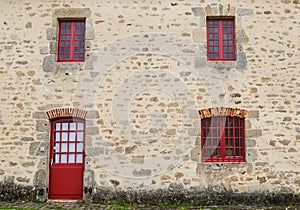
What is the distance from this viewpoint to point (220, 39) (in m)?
8.95

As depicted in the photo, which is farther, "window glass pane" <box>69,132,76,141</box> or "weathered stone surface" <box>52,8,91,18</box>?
"weathered stone surface" <box>52,8,91,18</box>

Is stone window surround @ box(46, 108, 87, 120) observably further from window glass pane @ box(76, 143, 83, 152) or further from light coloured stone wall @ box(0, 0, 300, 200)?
window glass pane @ box(76, 143, 83, 152)

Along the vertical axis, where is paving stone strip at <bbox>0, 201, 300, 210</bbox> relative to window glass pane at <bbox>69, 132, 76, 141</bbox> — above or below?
below

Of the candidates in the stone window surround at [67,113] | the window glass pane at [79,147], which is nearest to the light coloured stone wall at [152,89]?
the stone window surround at [67,113]

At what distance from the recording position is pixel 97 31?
8.92 meters

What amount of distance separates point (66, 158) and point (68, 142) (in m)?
0.38

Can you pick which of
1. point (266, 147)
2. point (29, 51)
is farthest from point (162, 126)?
point (29, 51)

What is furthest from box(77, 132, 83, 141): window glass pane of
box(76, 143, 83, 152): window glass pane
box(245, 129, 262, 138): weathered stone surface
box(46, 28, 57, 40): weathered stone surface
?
box(245, 129, 262, 138): weathered stone surface

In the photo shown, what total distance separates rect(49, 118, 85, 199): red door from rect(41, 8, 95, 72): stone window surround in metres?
1.30

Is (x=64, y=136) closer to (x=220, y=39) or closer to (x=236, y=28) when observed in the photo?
(x=220, y=39)

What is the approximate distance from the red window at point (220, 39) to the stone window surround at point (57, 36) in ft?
9.41

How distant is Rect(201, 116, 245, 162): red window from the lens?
8500mm

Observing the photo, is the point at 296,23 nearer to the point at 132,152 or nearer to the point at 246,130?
the point at 246,130

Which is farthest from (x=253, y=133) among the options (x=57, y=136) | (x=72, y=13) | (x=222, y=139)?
(x=72, y=13)
